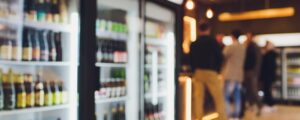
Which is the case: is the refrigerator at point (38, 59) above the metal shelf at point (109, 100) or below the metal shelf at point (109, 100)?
above

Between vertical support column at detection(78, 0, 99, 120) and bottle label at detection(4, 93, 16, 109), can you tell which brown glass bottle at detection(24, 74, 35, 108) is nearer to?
bottle label at detection(4, 93, 16, 109)

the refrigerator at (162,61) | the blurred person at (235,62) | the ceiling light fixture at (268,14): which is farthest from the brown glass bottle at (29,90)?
the ceiling light fixture at (268,14)

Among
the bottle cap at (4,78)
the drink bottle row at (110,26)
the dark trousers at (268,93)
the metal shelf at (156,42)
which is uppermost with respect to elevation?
the drink bottle row at (110,26)

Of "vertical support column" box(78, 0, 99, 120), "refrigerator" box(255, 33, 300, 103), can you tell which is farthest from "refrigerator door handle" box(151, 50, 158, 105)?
"refrigerator" box(255, 33, 300, 103)

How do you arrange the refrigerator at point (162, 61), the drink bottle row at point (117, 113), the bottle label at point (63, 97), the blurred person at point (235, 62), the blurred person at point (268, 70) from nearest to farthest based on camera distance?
the bottle label at point (63, 97) < the drink bottle row at point (117, 113) < the refrigerator at point (162, 61) < the blurred person at point (235, 62) < the blurred person at point (268, 70)

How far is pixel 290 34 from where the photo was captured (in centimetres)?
912

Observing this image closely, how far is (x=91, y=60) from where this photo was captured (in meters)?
2.65

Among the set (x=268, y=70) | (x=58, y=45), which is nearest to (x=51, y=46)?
(x=58, y=45)

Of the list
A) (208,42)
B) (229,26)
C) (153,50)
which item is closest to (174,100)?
(153,50)

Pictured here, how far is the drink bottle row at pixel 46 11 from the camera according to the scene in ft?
8.93

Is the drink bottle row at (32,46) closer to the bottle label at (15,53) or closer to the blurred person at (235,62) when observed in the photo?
the bottle label at (15,53)

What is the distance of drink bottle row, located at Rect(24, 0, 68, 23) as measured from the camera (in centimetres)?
272

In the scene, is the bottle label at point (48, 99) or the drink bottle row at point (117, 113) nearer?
the bottle label at point (48, 99)

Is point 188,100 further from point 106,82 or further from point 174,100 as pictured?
point 106,82
